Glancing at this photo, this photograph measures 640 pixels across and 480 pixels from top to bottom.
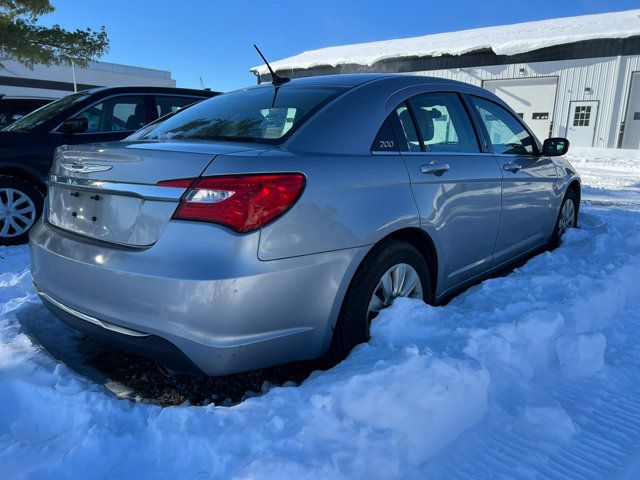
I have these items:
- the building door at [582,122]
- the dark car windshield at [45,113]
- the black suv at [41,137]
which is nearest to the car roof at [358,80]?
the black suv at [41,137]

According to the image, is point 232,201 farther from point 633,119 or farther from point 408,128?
point 633,119

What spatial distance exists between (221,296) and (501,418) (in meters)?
1.32

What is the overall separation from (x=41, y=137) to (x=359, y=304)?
14.3 ft

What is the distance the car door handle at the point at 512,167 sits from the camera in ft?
11.4

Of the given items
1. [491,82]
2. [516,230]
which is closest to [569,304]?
[516,230]

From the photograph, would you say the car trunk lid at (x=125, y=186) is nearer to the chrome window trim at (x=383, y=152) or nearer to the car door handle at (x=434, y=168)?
the chrome window trim at (x=383, y=152)

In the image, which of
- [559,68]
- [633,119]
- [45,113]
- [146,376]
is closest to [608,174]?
[633,119]

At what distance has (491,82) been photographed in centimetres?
2252

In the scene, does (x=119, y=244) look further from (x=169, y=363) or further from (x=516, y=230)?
(x=516, y=230)

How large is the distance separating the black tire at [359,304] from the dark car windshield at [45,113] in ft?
14.7

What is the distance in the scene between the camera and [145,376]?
257 cm

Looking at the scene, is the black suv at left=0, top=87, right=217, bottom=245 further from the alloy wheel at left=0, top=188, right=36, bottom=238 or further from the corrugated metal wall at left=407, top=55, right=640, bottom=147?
the corrugated metal wall at left=407, top=55, right=640, bottom=147

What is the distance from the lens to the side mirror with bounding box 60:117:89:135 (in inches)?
197

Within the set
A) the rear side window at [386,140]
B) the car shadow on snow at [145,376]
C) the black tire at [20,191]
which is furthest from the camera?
the black tire at [20,191]
